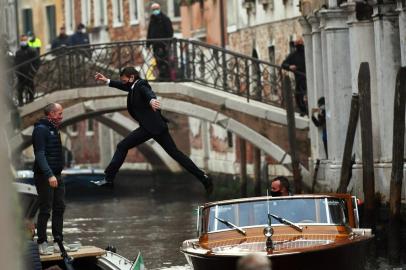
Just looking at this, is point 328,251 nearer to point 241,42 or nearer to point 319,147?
point 319,147

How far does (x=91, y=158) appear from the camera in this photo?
38.4 m

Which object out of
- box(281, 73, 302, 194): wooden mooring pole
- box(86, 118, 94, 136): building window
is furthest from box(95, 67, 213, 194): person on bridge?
box(86, 118, 94, 136): building window

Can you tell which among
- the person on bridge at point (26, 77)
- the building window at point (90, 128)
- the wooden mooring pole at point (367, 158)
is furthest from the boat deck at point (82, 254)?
the building window at point (90, 128)

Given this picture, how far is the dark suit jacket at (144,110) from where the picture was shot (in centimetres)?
900

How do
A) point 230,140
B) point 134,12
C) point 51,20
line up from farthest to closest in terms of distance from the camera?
point 51,20, point 134,12, point 230,140

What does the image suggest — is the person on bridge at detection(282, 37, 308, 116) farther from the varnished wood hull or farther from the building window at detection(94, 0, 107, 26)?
the building window at detection(94, 0, 107, 26)

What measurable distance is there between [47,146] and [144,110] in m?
0.70

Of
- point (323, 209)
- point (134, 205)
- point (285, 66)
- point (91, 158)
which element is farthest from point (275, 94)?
point (91, 158)

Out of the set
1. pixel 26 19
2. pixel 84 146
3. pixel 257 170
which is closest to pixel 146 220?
pixel 257 170

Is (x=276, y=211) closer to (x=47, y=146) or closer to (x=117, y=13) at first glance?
(x=47, y=146)

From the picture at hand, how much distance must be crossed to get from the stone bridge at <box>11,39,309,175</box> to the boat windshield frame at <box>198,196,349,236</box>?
10.9 m

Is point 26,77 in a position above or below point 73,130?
above

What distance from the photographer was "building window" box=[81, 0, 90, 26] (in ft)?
131

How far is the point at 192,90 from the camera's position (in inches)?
869
